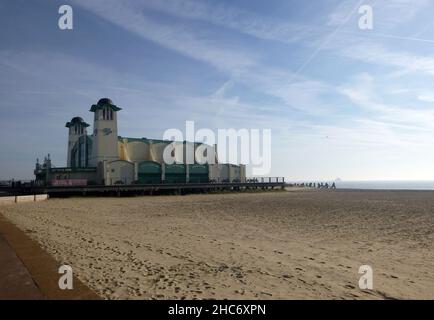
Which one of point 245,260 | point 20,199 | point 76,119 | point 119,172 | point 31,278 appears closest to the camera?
point 31,278

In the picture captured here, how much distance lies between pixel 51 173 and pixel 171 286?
4889cm

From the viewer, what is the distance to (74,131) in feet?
211

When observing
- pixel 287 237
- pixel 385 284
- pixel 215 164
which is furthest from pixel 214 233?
pixel 215 164

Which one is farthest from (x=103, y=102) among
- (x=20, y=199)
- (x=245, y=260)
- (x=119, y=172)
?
(x=245, y=260)

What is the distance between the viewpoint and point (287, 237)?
13859 millimetres

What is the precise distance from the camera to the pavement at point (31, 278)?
16.6ft

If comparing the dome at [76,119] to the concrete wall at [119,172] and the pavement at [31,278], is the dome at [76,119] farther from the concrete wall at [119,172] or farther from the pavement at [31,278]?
the pavement at [31,278]

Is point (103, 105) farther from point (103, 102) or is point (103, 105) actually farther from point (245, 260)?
point (245, 260)

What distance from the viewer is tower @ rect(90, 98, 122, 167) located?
52.7m

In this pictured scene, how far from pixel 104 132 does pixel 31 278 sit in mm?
A: 49805

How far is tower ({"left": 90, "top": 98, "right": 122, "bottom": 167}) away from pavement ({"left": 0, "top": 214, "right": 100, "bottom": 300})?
150 ft

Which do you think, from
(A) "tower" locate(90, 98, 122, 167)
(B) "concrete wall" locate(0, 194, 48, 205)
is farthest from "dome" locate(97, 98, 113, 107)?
(B) "concrete wall" locate(0, 194, 48, 205)

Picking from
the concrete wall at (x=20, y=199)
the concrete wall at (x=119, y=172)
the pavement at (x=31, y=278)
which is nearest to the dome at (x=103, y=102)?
the concrete wall at (x=119, y=172)
